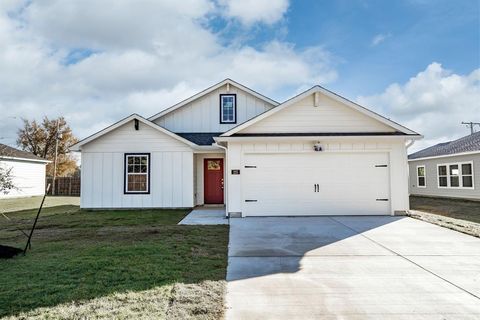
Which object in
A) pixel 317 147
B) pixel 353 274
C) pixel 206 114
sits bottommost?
pixel 353 274

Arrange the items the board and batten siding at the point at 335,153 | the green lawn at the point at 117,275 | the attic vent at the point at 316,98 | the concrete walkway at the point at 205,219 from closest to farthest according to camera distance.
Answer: the green lawn at the point at 117,275 < the concrete walkway at the point at 205,219 < the board and batten siding at the point at 335,153 < the attic vent at the point at 316,98

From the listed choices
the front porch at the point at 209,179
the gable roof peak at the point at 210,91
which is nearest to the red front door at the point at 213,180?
the front porch at the point at 209,179

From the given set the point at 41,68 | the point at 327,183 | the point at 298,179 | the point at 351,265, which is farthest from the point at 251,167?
the point at 41,68

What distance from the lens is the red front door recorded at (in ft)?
47.5

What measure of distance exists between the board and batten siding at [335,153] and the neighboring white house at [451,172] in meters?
7.85

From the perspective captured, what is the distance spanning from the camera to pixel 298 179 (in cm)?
1069

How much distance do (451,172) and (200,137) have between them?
14886 millimetres

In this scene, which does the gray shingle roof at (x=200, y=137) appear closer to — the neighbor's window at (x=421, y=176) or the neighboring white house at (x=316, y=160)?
the neighboring white house at (x=316, y=160)

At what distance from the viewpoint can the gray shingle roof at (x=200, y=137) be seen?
13.7 metres

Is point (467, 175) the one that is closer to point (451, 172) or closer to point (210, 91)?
point (451, 172)

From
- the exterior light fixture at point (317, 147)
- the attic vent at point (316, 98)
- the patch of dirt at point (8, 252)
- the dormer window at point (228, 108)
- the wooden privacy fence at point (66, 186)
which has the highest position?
the dormer window at point (228, 108)

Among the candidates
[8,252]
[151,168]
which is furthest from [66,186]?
[8,252]

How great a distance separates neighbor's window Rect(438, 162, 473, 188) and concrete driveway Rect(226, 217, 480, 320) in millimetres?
10728

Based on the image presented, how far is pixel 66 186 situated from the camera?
87.5 ft
